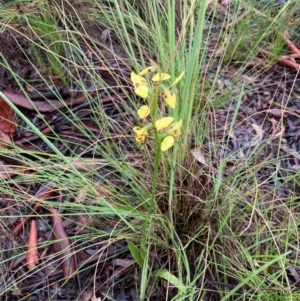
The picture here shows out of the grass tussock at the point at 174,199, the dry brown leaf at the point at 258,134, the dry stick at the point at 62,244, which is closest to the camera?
the grass tussock at the point at 174,199

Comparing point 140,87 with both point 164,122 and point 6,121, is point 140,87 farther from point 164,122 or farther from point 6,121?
point 6,121

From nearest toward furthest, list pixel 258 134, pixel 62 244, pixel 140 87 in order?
pixel 140 87, pixel 62 244, pixel 258 134

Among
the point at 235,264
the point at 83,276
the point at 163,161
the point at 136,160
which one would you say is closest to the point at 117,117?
the point at 136,160

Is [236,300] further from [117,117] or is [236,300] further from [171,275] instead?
[117,117]

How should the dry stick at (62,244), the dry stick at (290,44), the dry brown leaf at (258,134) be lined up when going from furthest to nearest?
the dry stick at (290,44)
the dry brown leaf at (258,134)
the dry stick at (62,244)

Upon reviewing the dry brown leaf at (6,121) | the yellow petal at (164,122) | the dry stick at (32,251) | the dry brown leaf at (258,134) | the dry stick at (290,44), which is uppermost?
the yellow petal at (164,122)

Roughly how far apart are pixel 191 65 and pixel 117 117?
0.66 meters

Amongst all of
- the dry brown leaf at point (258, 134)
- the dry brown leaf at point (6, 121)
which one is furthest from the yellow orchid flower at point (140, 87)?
the dry brown leaf at point (6, 121)

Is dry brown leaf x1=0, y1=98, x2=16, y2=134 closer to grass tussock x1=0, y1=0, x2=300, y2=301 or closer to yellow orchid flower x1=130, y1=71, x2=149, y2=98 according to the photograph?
grass tussock x1=0, y1=0, x2=300, y2=301

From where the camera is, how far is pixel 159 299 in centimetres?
135

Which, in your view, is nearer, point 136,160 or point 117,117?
point 136,160

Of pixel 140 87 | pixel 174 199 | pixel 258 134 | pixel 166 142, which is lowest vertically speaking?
pixel 258 134

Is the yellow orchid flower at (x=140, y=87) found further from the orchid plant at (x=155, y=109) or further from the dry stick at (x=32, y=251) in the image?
the dry stick at (x=32, y=251)

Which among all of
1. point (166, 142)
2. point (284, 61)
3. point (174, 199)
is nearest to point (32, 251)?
point (174, 199)
